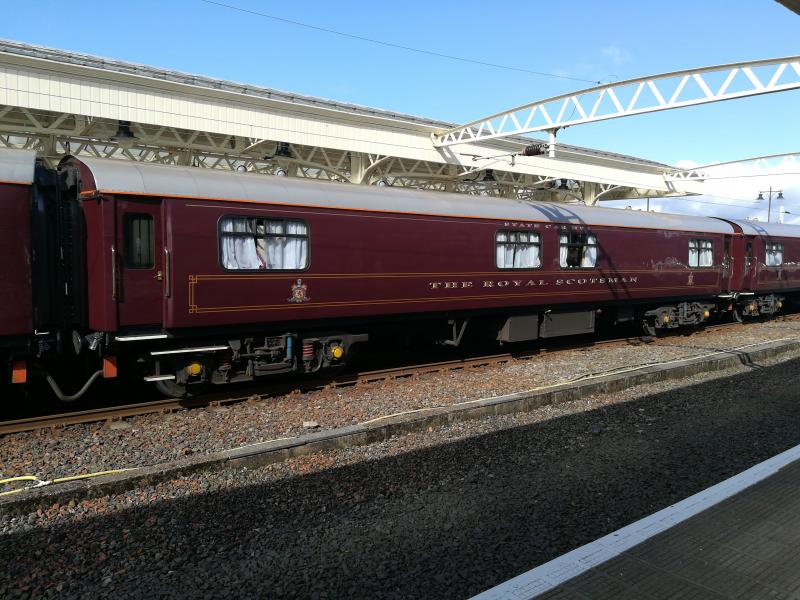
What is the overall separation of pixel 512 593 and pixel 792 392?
7.42 metres

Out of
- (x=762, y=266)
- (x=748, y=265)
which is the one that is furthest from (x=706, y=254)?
(x=762, y=266)

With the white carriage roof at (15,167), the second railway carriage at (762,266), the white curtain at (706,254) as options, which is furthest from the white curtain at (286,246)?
the second railway carriage at (762,266)

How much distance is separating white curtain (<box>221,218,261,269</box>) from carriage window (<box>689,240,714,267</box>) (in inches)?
455

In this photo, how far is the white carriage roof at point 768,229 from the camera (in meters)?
16.9

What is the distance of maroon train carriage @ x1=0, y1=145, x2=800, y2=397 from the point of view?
268 inches

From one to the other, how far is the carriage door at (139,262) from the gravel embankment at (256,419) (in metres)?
1.32

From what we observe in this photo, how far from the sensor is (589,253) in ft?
39.2

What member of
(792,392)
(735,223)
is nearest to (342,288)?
(792,392)

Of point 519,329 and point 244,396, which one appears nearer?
point 244,396

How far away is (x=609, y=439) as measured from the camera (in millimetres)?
6227

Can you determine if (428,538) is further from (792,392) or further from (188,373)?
(792,392)

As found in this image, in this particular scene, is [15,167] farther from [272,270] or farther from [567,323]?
[567,323]

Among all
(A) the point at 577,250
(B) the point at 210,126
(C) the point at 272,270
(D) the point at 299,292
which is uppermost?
(B) the point at 210,126

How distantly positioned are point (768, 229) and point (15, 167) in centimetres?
1959
